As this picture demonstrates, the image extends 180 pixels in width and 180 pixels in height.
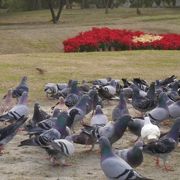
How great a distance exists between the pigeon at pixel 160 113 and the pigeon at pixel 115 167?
2960mm

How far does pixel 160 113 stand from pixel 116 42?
1652 centimetres

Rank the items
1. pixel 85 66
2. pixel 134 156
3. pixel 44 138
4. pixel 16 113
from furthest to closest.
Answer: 1. pixel 85 66
2. pixel 16 113
3. pixel 44 138
4. pixel 134 156

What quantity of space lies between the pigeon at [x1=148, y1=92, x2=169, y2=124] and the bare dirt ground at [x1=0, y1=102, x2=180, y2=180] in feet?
2.59

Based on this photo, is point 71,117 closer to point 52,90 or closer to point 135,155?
point 135,155

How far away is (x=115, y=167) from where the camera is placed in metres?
6.34

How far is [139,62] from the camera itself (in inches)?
817

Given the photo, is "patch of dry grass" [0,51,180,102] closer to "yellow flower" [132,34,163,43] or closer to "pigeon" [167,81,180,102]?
"yellow flower" [132,34,163,43]

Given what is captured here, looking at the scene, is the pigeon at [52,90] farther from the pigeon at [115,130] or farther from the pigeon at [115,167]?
the pigeon at [115,167]

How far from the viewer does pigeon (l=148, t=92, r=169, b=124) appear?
31.0 ft

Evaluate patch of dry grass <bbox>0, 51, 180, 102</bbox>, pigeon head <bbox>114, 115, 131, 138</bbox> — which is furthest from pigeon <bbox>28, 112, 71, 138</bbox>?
patch of dry grass <bbox>0, 51, 180, 102</bbox>

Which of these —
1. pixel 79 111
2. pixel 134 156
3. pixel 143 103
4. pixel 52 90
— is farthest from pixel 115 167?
pixel 52 90

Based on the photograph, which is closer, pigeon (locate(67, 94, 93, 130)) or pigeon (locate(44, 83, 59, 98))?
pigeon (locate(67, 94, 93, 130))

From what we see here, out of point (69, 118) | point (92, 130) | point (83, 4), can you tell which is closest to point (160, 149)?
point (92, 130)

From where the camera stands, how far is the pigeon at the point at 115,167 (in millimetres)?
6215
